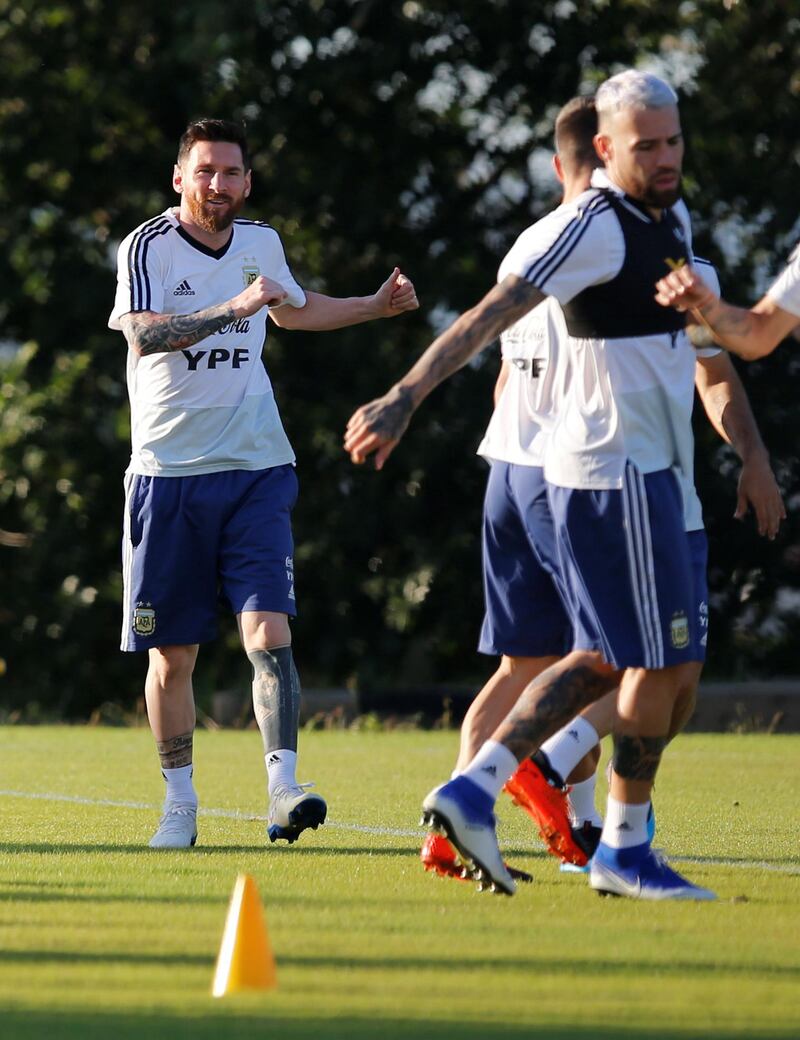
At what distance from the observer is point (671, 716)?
5859 mm

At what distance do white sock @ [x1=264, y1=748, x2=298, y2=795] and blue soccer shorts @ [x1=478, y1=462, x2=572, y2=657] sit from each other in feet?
2.93

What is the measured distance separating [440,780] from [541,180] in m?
11.6

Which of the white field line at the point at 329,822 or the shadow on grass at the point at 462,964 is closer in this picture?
the shadow on grass at the point at 462,964

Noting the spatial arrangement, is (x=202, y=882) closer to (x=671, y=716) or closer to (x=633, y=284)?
(x=671, y=716)

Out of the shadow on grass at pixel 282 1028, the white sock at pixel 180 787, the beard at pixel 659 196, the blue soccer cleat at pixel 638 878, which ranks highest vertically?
the beard at pixel 659 196

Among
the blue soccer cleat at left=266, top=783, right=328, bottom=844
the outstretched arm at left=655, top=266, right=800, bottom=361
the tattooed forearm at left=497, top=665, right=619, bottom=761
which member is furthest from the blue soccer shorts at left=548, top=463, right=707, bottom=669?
the blue soccer cleat at left=266, top=783, right=328, bottom=844

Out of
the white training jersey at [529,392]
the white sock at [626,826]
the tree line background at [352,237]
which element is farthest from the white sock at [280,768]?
the tree line background at [352,237]

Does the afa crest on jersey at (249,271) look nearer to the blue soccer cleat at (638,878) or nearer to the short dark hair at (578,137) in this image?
the short dark hair at (578,137)

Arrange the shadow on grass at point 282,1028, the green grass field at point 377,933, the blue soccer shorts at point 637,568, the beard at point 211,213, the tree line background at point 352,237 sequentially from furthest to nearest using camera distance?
the tree line background at point 352,237
the beard at point 211,213
the blue soccer shorts at point 637,568
the green grass field at point 377,933
the shadow on grass at point 282,1028

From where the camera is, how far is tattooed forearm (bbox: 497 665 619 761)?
5.71 meters

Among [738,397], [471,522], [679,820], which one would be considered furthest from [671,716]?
[471,522]

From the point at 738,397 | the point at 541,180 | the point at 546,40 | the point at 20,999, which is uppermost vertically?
the point at 546,40

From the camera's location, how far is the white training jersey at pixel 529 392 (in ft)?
20.8

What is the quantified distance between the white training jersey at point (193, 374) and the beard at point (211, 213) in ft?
0.23
